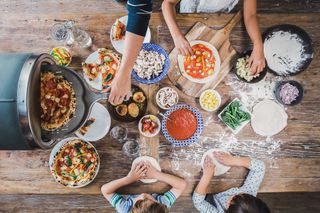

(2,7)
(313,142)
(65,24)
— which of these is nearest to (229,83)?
(313,142)

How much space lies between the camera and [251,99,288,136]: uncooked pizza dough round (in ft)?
7.56

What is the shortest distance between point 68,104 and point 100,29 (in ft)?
2.44

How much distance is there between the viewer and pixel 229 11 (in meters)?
2.47

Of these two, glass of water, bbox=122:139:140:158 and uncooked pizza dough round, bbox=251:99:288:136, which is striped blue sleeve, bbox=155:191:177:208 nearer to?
glass of water, bbox=122:139:140:158

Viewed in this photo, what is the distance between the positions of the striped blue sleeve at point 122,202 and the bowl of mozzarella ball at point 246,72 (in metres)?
1.13

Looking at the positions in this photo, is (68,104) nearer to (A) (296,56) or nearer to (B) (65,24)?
(B) (65,24)

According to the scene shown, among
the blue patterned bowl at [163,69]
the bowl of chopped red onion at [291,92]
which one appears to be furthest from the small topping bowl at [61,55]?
the bowl of chopped red onion at [291,92]

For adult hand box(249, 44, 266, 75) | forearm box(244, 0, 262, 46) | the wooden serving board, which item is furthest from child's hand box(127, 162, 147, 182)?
forearm box(244, 0, 262, 46)

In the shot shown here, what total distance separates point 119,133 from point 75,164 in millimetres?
367

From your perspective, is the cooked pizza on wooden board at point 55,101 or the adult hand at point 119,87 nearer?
the cooked pizza on wooden board at point 55,101

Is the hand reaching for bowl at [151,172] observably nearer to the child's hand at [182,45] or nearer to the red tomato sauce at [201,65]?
the red tomato sauce at [201,65]

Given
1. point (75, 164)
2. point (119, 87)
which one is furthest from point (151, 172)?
point (119, 87)

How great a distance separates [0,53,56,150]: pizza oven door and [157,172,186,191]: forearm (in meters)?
0.92

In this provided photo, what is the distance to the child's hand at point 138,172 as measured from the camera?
226cm
